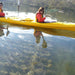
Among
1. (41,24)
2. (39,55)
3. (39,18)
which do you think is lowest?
(39,55)

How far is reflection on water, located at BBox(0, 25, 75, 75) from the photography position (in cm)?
406

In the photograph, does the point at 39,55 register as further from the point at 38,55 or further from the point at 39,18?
the point at 39,18

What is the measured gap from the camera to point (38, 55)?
16.6 ft

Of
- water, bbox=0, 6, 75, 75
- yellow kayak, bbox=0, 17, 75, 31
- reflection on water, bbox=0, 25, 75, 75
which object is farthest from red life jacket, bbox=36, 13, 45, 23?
reflection on water, bbox=0, 25, 75, 75

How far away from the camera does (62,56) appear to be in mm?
5070

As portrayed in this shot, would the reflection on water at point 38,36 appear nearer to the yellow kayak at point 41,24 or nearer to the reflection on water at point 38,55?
the reflection on water at point 38,55

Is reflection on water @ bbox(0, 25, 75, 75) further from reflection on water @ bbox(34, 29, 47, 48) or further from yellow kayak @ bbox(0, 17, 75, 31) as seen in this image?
yellow kayak @ bbox(0, 17, 75, 31)

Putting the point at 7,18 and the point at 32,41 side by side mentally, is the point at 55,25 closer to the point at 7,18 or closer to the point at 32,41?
the point at 32,41

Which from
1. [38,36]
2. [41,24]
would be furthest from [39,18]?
[38,36]

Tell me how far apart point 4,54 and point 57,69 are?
227 centimetres

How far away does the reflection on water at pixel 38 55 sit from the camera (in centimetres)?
406

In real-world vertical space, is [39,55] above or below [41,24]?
below

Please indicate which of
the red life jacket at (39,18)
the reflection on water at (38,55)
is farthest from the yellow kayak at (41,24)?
the reflection on water at (38,55)

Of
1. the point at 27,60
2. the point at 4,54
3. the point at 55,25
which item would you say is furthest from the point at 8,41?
the point at 55,25
